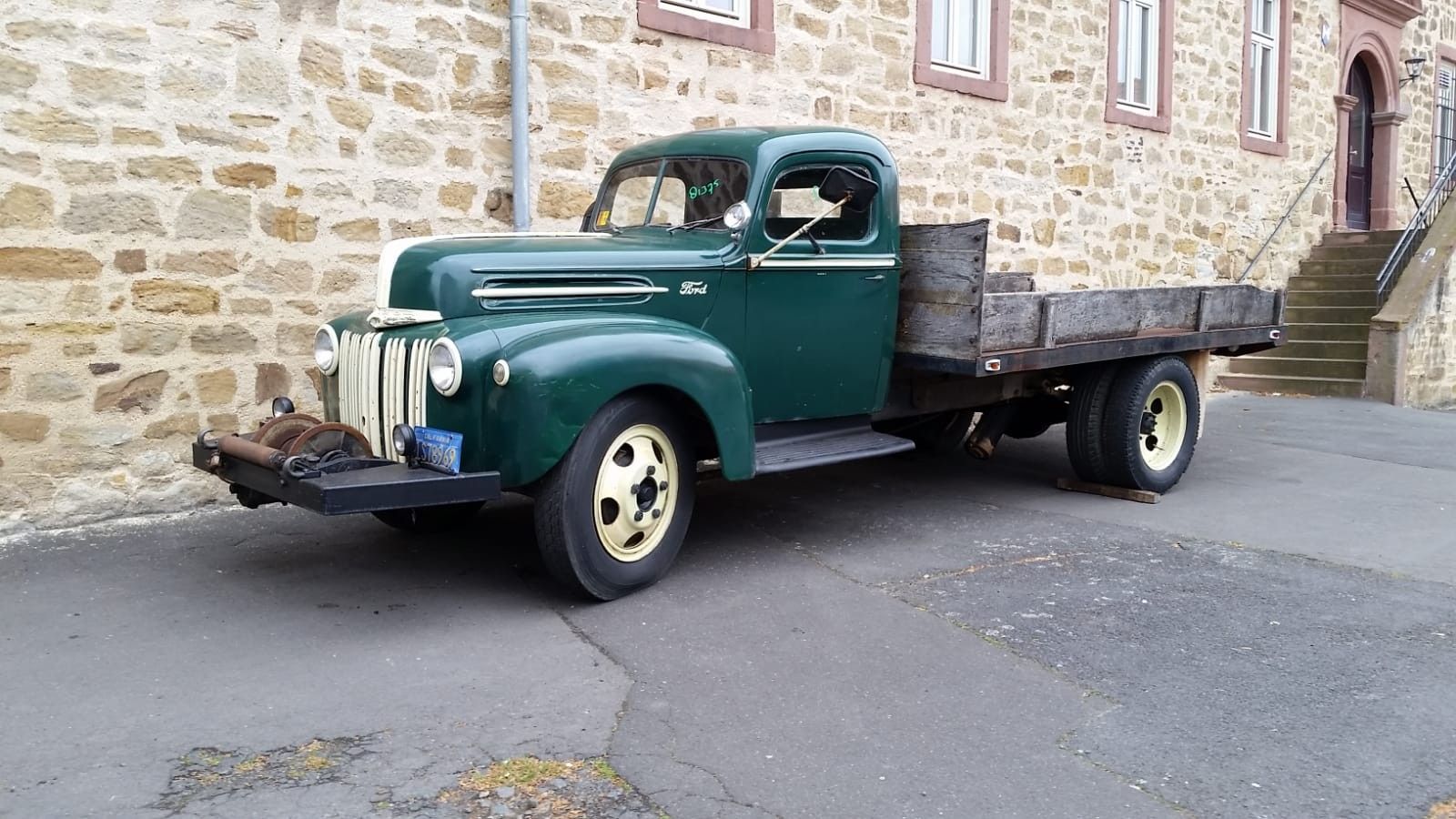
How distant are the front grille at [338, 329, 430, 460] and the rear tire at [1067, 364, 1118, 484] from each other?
13.2 ft

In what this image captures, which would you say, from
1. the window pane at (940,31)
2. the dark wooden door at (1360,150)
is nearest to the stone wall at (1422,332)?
the dark wooden door at (1360,150)

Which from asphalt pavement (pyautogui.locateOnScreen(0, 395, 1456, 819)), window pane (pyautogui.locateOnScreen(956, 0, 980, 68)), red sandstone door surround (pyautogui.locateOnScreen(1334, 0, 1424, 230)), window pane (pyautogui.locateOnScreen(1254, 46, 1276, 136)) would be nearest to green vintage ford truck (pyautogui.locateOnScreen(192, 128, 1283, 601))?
asphalt pavement (pyautogui.locateOnScreen(0, 395, 1456, 819))

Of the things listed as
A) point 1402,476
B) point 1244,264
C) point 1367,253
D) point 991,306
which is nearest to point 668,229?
point 991,306

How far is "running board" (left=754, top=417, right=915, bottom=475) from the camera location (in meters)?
5.21

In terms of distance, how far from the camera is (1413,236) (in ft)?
46.3

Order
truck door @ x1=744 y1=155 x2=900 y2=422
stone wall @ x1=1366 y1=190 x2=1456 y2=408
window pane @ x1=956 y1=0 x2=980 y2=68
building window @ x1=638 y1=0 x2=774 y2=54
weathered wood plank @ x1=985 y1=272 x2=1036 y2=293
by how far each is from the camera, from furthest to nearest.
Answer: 1. stone wall @ x1=1366 y1=190 x2=1456 y2=408
2. window pane @ x1=956 y1=0 x2=980 y2=68
3. building window @ x1=638 y1=0 x2=774 y2=54
4. weathered wood plank @ x1=985 y1=272 x2=1036 y2=293
5. truck door @ x1=744 y1=155 x2=900 y2=422

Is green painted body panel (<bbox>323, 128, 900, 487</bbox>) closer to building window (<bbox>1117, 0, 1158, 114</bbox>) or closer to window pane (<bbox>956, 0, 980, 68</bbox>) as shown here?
window pane (<bbox>956, 0, 980, 68</bbox>)

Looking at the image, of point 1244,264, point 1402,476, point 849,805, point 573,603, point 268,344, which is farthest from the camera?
point 1244,264

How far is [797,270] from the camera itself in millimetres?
5355

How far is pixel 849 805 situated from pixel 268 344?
14.9 ft

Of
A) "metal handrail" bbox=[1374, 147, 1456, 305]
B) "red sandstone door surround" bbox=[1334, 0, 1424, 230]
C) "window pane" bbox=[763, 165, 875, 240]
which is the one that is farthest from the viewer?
"red sandstone door surround" bbox=[1334, 0, 1424, 230]

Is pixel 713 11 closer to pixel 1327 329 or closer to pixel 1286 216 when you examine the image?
pixel 1327 329

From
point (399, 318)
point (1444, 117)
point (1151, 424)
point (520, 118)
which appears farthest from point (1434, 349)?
point (399, 318)

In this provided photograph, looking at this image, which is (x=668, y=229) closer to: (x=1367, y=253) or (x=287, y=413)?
(x=287, y=413)
